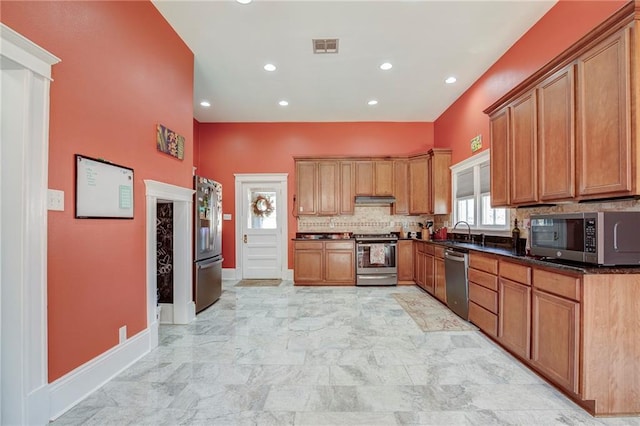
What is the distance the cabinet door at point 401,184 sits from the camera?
5945 mm

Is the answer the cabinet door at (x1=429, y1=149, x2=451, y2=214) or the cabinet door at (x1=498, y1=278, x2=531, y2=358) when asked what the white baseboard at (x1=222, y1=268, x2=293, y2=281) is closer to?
the cabinet door at (x1=429, y1=149, x2=451, y2=214)

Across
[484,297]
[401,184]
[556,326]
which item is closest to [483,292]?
[484,297]

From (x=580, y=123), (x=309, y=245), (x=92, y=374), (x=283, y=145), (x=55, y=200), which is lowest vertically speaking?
(x=92, y=374)

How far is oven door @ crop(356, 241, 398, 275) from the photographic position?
559cm

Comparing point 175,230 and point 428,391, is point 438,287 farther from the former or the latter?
point 175,230

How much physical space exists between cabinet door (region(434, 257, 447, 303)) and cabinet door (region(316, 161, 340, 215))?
88.2 inches

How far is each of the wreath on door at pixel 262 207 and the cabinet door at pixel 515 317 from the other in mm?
4599

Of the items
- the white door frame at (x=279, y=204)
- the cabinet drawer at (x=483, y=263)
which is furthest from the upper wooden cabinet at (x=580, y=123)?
the white door frame at (x=279, y=204)

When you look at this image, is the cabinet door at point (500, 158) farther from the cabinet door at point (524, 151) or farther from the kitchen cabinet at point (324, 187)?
the kitchen cabinet at point (324, 187)

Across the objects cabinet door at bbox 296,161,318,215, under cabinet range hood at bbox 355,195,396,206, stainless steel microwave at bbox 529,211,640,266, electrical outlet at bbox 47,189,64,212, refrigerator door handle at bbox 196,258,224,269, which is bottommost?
refrigerator door handle at bbox 196,258,224,269

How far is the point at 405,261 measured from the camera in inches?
222

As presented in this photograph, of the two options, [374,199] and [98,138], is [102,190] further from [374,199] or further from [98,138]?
[374,199]

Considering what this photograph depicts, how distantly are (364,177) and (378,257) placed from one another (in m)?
1.65

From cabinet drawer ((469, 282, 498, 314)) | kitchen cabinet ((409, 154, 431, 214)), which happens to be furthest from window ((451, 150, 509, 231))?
cabinet drawer ((469, 282, 498, 314))
